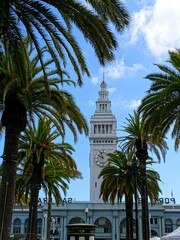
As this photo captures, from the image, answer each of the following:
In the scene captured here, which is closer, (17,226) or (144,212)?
(144,212)

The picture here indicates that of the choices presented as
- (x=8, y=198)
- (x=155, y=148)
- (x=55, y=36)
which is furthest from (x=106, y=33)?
(x=155, y=148)

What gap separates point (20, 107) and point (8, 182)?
352cm

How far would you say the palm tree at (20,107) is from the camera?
16.8 meters

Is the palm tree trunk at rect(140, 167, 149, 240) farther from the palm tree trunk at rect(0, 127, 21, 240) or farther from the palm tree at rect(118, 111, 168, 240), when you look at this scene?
the palm tree trunk at rect(0, 127, 21, 240)

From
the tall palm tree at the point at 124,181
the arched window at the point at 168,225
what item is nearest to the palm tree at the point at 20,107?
the tall palm tree at the point at 124,181

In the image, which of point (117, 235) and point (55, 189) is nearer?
point (55, 189)

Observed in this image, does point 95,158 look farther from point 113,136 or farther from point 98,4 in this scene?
point 98,4

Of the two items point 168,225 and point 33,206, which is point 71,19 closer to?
point 33,206

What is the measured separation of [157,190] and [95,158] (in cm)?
6375

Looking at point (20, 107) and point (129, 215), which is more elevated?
point (20, 107)

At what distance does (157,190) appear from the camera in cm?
3631

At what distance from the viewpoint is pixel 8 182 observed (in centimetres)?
1745

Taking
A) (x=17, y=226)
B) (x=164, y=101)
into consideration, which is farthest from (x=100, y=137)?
(x=164, y=101)

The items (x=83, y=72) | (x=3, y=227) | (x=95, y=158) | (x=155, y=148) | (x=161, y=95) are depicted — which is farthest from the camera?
(x=95, y=158)
